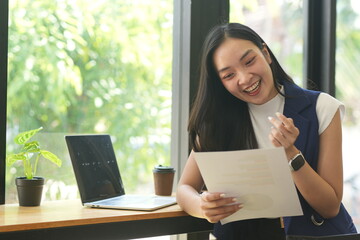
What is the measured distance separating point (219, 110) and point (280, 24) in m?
1.25

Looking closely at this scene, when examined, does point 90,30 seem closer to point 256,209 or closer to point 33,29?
point 33,29

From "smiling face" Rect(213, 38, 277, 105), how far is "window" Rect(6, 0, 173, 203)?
0.78m

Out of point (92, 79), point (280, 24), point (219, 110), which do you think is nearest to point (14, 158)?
point (92, 79)

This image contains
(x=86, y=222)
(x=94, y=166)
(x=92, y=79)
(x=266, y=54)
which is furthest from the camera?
(x=92, y=79)

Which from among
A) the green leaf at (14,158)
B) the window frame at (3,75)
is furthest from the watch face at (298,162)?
the window frame at (3,75)

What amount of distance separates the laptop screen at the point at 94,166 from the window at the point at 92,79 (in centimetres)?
23

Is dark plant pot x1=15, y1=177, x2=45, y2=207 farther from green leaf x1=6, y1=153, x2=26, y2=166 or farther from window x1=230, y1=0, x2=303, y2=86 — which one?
window x1=230, y1=0, x2=303, y2=86

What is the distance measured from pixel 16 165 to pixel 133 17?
952mm

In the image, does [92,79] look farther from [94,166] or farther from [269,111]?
[269,111]

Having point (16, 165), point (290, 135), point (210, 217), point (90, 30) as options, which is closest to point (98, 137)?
point (16, 165)

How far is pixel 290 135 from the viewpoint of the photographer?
1.64 m

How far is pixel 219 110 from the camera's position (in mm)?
2107

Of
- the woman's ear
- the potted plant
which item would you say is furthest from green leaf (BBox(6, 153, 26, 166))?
the woman's ear

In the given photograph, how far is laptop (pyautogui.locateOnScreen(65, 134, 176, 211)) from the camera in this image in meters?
2.14
